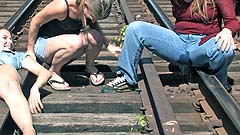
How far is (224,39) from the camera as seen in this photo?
451 centimetres

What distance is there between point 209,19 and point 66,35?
1.23 m

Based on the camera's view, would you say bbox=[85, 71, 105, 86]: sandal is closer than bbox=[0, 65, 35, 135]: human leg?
No

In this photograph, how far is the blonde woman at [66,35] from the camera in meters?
4.78

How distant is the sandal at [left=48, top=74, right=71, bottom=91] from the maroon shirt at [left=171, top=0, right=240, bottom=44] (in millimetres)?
1112

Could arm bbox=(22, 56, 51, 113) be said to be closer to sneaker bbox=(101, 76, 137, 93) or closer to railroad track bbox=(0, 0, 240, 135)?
railroad track bbox=(0, 0, 240, 135)

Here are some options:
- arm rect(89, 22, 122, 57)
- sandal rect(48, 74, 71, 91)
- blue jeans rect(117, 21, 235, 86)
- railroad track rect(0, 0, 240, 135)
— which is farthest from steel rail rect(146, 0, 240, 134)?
sandal rect(48, 74, 71, 91)

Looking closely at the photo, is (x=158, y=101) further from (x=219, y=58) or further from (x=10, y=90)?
(x=10, y=90)

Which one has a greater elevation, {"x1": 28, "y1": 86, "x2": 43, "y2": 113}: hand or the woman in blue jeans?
the woman in blue jeans

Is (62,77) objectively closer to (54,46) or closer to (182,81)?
(54,46)

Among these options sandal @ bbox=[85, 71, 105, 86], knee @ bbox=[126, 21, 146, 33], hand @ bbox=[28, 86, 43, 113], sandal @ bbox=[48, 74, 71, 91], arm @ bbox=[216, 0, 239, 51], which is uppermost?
arm @ bbox=[216, 0, 239, 51]

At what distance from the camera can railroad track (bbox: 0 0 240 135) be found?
399cm

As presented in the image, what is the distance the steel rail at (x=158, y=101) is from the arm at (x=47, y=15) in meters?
0.88

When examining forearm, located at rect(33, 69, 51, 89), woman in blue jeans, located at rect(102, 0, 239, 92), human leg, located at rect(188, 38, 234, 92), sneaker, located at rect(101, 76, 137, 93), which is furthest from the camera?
sneaker, located at rect(101, 76, 137, 93)

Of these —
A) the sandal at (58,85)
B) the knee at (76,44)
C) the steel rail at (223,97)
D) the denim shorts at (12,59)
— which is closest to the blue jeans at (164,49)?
the steel rail at (223,97)
